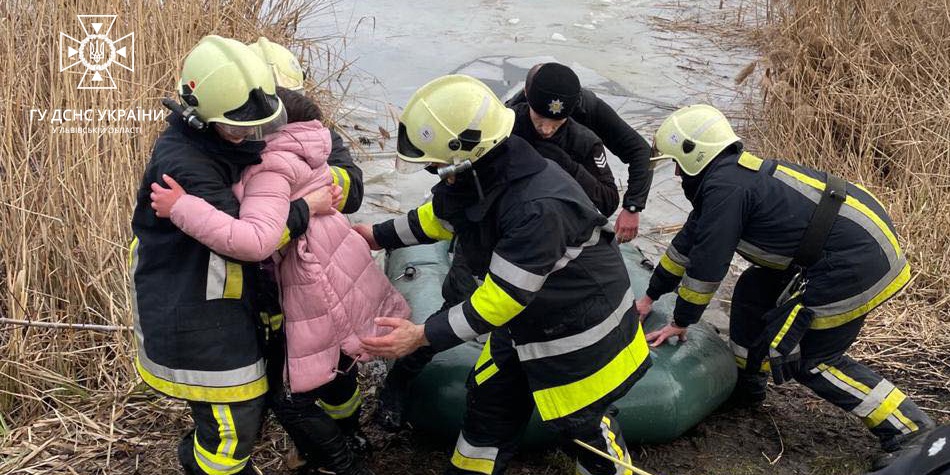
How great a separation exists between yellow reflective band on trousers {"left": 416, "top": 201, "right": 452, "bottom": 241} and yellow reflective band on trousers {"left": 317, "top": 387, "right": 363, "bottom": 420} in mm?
682

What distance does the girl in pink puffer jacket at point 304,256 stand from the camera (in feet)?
7.51

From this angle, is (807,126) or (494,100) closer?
(494,100)

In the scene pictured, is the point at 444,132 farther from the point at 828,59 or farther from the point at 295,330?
the point at 828,59

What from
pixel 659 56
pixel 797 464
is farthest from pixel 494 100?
pixel 659 56

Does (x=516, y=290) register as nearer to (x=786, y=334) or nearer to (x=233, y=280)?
(x=233, y=280)

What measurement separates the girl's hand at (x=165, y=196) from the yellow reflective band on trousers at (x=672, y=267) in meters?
1.92

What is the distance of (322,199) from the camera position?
262 centimetres

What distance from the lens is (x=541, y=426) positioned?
3.24 metres

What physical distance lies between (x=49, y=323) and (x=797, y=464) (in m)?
3.11

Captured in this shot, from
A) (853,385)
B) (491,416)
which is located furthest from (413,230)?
(853,385)

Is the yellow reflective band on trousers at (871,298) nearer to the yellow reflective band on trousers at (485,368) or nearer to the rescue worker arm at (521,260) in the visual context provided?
the rescue worker arm at (521,260)

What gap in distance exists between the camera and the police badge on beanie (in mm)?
3307

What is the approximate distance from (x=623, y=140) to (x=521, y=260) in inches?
65.0

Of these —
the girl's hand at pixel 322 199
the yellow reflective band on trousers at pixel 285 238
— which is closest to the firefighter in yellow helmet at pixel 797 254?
the girl's hand at pixel 322 199
